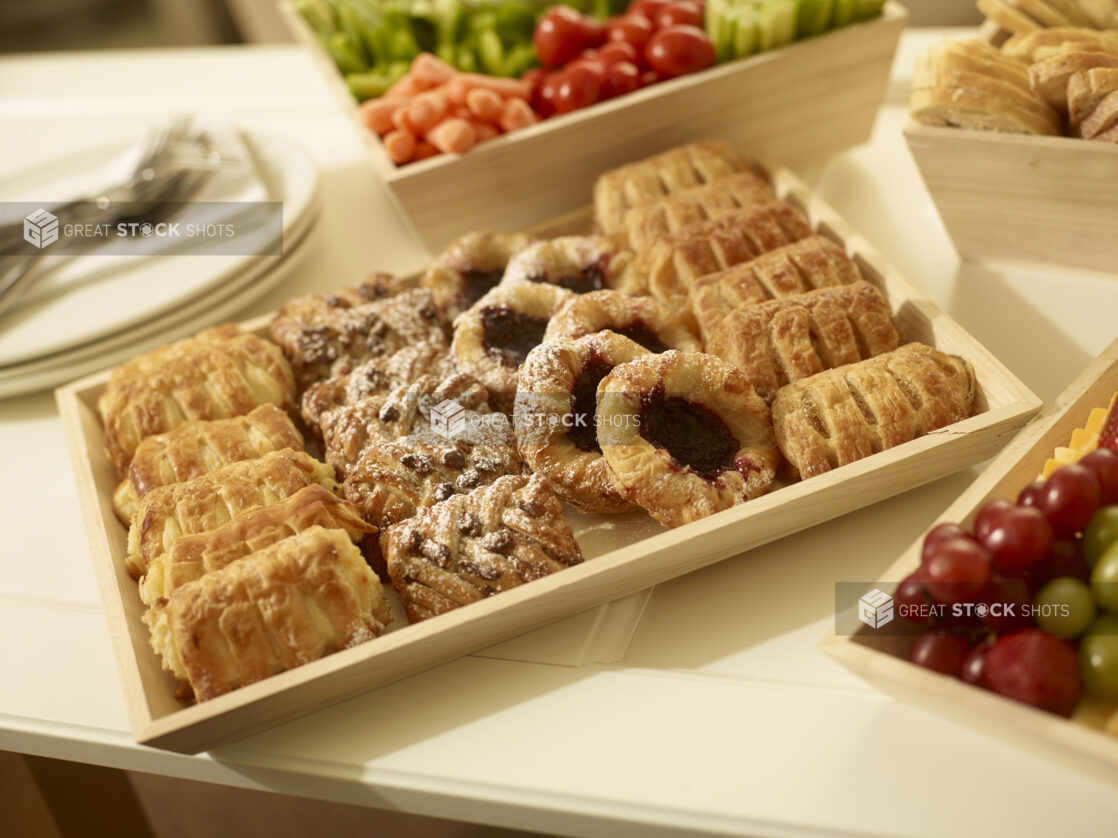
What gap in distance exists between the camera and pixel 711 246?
171 cm

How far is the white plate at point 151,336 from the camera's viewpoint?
74.2 inches

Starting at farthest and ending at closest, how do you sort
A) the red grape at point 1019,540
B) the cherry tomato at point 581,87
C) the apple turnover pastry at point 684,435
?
the cherry tomato at point 581,87, the apple turnover pastry at point 684,435, the red grape at point 1019,540

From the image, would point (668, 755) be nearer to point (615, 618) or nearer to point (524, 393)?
point (615, 618)

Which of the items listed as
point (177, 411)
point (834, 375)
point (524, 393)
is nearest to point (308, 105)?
point (177, 411)

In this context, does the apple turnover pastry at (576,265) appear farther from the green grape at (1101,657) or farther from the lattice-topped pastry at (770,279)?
the green grape at (1101,657)

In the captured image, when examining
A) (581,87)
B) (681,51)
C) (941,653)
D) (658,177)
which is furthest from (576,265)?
(941,653)

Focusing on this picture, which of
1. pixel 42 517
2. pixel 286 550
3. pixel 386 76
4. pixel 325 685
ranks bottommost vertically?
pixel 42 517

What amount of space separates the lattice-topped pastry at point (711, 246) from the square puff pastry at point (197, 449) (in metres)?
0.69

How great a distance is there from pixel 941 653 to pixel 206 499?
0.99m

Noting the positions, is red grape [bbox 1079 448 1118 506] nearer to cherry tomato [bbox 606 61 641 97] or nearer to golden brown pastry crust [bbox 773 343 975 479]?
golden brown pastry crust [bbox 773 343 975 479]

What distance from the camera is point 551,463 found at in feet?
4.58

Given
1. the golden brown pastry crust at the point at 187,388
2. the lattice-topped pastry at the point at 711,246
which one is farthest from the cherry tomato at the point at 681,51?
the golden brown pastry crust at the point at 187,388

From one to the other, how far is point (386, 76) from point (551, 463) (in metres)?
1.46

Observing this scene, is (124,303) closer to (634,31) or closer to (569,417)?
(569,417)
